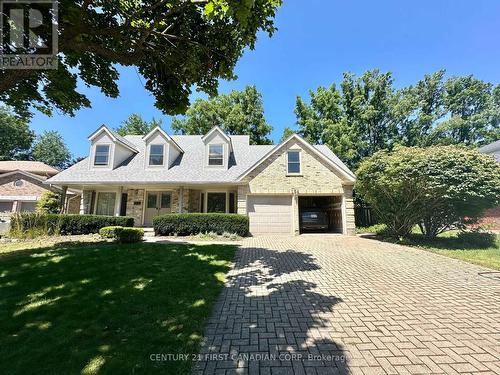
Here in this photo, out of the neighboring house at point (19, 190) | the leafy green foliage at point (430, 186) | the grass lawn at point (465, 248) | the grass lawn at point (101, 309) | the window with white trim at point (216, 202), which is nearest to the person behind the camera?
the grass lawn at point (101, 309)

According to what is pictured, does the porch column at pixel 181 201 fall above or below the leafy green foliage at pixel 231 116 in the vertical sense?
below

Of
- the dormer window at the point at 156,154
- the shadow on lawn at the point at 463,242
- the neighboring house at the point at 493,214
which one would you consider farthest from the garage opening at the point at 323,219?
the dormer window at the point at 156,154

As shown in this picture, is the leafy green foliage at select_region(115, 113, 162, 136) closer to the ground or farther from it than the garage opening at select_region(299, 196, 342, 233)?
farther from it

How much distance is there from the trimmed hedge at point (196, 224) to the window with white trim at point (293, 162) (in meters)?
4.82

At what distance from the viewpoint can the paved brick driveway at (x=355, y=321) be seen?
281 cm

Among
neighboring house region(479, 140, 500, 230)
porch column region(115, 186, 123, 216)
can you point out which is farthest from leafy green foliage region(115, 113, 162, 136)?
neighboring house region(479, 140, 500, 230)

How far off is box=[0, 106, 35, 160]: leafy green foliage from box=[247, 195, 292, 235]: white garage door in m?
43.7

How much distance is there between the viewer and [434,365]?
2768 mm

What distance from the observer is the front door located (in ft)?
52.5

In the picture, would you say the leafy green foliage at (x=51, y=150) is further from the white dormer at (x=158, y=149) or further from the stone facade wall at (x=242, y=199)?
the stone facade wall at (x=242, y=199)

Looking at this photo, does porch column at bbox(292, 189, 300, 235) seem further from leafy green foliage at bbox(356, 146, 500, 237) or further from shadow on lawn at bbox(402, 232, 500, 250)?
shadow on lawn at bbox(402, 232, 500, 250)

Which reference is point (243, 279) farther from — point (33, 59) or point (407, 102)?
point (407, 102)

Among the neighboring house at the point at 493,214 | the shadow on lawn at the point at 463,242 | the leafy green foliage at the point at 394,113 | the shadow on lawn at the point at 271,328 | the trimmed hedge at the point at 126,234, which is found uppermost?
the leafy green foliage at the point at 394,113

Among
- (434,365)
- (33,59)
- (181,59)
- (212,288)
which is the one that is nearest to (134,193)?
(33,59)
